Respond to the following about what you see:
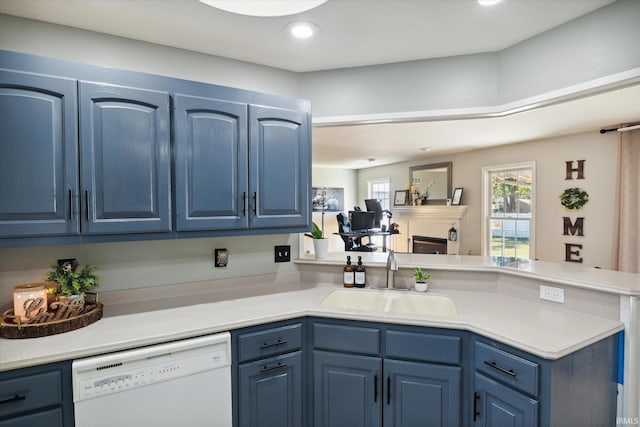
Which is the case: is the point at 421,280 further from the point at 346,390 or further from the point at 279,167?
the point at 279,167

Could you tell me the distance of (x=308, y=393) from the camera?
1945mm

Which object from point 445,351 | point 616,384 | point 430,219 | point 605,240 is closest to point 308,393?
point 445,351

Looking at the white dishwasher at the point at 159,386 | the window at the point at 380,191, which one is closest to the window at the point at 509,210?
the window at the point at 380,191

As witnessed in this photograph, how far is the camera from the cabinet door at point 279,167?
208 cm

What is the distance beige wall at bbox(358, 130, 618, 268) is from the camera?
3.86 meters

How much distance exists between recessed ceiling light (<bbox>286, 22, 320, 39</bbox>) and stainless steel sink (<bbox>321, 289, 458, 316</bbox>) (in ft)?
5.37

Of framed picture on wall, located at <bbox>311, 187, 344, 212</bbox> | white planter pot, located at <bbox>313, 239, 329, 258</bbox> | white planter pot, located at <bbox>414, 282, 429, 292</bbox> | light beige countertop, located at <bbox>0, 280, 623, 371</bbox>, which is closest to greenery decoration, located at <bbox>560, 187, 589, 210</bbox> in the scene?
light beige countertop, located at <bbox>0, 280, 623, 371</bbox>

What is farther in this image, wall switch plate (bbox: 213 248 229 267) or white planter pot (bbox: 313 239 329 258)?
white planter pot (bbox: 313 239 329 258)

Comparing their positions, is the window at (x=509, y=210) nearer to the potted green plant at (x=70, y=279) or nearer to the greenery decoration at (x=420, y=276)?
the greenery decoration at (x=420, y=276)

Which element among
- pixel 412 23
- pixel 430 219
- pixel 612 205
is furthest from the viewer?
pixel 430 219

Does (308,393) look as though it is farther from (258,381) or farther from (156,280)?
(156,280)

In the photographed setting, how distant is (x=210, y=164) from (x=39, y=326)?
3.63ft

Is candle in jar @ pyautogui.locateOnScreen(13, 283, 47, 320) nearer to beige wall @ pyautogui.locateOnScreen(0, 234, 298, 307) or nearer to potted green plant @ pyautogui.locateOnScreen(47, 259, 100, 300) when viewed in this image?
potted green plant @ pyautogui.locateOnScreen(47, 259, 100, 300)

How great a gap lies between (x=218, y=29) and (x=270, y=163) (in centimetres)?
82
